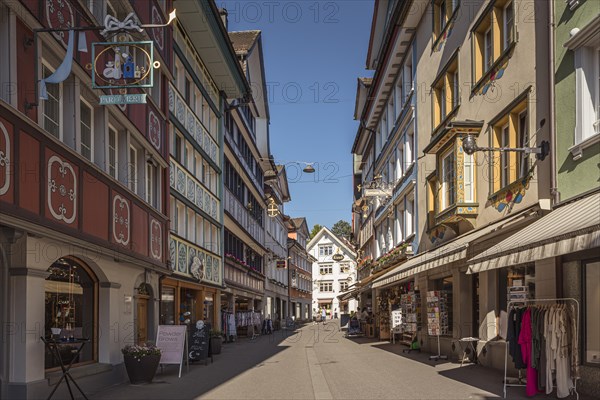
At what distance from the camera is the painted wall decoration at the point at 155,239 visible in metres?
17.3

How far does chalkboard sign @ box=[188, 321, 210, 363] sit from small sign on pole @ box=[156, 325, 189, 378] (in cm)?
302

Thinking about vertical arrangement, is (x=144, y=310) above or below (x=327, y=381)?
above

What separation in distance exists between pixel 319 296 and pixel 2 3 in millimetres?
93441

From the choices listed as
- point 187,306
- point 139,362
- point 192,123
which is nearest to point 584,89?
point 139,362

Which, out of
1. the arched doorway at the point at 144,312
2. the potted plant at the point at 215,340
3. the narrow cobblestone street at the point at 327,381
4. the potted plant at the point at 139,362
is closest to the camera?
the narrow cobblestone street at the point at 327,381

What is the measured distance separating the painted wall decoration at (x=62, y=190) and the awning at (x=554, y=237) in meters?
7.05

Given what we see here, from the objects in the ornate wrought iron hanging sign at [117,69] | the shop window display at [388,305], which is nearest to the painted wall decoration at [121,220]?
the ornate wrought iron hanging sign at [117,69]

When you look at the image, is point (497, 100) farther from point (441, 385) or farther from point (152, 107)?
point (152, 107)

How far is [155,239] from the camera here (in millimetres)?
17656

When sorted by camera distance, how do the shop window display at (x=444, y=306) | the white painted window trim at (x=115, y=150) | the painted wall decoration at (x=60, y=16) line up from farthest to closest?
the shop window display at (x=444, y=306) → the white painted window trim at (x=115, y=150) → the painted wall decoration at (x=60, y=16)

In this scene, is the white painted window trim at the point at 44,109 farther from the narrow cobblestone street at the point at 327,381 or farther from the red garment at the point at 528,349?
the red garment at the point at 528,349

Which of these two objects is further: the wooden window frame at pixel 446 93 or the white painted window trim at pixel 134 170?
the wooden window frame at pixel 446 93

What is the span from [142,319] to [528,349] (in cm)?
982

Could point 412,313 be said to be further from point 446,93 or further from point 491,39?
point 491,39
